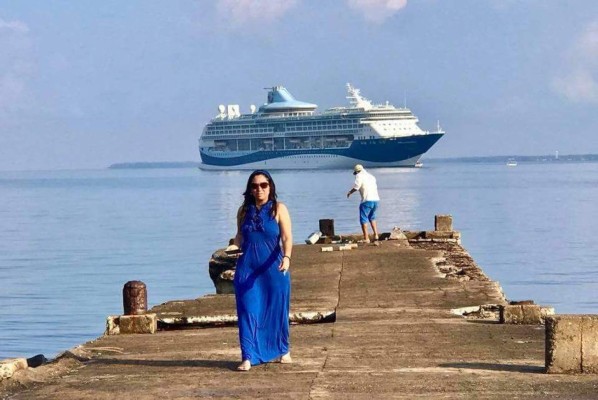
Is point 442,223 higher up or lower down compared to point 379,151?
lower down

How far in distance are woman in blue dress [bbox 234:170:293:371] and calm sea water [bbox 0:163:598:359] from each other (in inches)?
334

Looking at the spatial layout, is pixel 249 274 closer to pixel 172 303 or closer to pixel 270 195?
pixel 270 195

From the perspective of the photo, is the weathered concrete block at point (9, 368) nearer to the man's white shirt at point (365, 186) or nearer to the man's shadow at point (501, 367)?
the man's shadow at point (501, 367)

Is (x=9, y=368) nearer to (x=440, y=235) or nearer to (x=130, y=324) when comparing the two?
(x=130, y=324)

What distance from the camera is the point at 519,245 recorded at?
35281 millimetres

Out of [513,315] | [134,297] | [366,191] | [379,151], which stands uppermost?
[379,151]

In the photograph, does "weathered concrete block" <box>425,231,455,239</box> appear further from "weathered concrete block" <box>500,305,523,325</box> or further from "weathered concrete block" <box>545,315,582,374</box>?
"weathered concrete block" <box>545,315,582,374</box>

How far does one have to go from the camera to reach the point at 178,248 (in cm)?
3625

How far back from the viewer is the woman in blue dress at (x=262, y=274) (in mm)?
7859

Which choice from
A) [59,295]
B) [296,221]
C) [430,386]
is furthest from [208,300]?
[296,221]

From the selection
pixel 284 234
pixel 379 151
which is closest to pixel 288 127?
pixel 379 151

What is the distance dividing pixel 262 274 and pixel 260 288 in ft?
0.29

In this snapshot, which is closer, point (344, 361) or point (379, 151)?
point (344, 361)

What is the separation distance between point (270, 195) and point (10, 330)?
11.3 m
